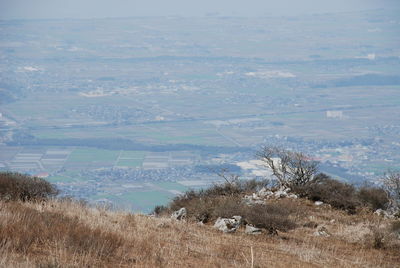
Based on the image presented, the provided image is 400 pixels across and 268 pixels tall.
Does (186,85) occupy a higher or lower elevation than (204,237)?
lower

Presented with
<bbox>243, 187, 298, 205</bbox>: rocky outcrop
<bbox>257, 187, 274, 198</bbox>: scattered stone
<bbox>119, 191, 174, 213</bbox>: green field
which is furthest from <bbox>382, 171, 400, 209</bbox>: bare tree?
<bbox>119, 191, 174, 213</bbox>: green field

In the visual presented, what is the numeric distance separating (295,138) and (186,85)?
7184cm

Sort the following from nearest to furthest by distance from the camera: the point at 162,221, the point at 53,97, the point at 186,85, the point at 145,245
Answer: the point at 145,245 < the point at 162,221 < the point at 53,97 < the point at 186,85

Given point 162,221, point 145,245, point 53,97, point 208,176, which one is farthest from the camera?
point 53,97

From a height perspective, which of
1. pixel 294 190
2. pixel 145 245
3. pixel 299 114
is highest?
pixel 145 245

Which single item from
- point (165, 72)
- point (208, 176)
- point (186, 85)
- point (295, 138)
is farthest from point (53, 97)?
point (208, 176)

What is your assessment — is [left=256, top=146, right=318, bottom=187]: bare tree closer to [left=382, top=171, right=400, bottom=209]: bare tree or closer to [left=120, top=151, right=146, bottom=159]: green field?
[left=382, top=171, right=400, bottom=209]: bare tree

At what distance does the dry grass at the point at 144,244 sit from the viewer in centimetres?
887

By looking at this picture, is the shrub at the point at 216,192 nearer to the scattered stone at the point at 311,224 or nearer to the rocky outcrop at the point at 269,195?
the rocky outcrop at the point at 269,195

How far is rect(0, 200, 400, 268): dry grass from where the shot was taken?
8.87 metres

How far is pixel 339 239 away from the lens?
13836mm

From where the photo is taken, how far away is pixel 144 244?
33.2 feet

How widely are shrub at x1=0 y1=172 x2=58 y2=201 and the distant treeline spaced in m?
75.8

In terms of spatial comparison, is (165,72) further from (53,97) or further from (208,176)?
(208,176)
